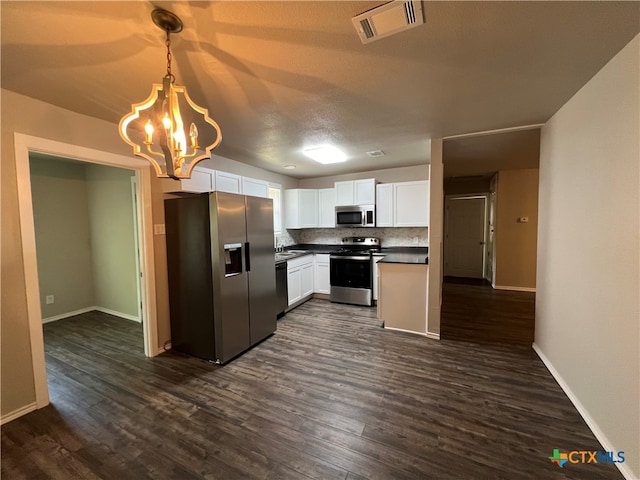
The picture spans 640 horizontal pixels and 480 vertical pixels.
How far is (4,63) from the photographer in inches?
63.0

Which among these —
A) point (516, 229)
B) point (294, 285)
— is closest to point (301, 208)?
point (294, 285)

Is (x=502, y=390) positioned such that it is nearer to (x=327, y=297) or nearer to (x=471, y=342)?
(x=471, y=342)

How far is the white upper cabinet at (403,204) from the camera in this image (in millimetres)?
4363

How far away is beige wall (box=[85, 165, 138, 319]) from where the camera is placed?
3914 mm

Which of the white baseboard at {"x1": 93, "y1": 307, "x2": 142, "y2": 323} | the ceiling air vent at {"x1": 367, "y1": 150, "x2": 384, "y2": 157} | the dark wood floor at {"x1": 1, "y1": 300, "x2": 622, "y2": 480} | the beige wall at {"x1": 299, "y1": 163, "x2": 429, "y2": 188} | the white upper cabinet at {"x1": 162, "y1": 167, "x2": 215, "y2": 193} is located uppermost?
the ceiling air vent at {"x1": 367, "y1": 150, "x2": 384, "y2": 157}

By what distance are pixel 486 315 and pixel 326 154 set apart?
3.60m

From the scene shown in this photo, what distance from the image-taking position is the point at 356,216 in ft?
15.8

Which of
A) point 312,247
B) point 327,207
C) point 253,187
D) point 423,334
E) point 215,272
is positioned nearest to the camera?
point 215,272

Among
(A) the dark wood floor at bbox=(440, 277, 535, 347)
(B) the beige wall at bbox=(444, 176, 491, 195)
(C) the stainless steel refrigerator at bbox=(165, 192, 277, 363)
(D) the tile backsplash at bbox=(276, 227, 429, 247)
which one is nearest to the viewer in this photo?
(C) the stainless steel refrigerator at bbox=(165, 192, 277, 363)

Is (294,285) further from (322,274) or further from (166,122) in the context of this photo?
(166,122)

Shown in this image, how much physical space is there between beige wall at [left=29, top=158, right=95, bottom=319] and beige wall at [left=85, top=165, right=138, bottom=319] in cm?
12

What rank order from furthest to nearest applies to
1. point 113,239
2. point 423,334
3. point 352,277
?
point 352,277 < point 113,239 < point 423,334

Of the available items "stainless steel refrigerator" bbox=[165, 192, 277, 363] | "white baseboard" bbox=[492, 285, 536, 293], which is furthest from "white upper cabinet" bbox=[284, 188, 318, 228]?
"white baseboard" bbox=[492, 285, 536, 293]

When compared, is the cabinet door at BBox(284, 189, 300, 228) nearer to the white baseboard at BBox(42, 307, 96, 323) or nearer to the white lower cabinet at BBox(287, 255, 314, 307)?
the white lower cabinet at BBox(287, 255, 314, 307)
